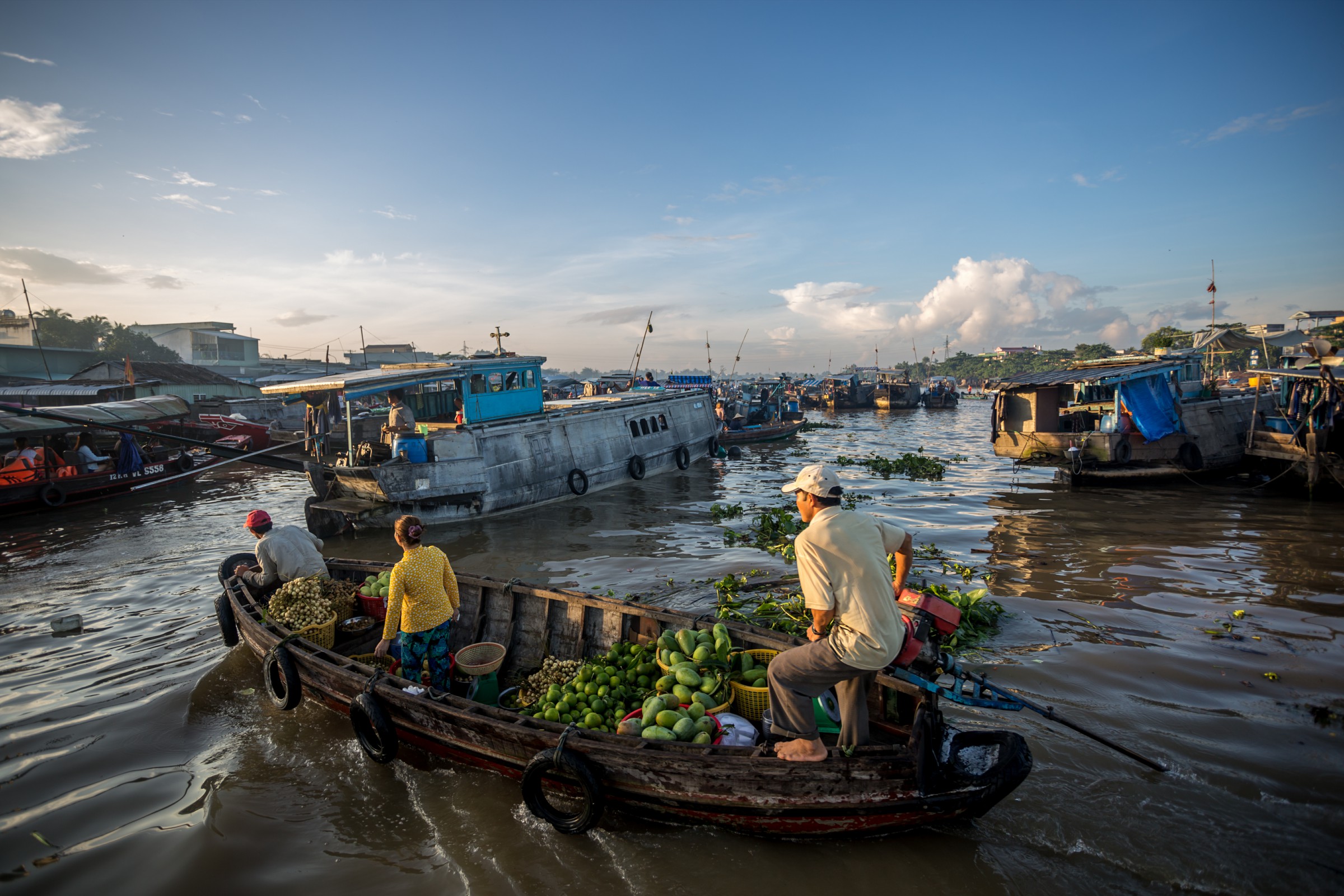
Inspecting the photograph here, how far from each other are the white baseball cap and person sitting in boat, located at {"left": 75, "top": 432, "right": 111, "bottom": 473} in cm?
2498

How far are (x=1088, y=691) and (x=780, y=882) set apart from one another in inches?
175

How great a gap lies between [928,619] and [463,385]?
14.2m

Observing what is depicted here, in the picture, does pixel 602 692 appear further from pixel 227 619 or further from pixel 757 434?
pixel 757 434

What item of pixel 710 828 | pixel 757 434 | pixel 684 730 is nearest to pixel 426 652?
pixel 684 730

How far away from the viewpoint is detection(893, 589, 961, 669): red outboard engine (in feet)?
15.4

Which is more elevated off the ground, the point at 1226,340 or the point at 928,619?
the point at 1226,340

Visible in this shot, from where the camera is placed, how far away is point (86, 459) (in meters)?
19.7

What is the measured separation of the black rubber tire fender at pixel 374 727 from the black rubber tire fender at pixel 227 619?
12.3 ft

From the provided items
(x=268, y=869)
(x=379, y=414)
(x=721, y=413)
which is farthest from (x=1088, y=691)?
(x=721, y=413)

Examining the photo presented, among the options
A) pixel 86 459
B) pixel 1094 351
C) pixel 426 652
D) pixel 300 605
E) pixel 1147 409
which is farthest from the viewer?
pixel 1094 351

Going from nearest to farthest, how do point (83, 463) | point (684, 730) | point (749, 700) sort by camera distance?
point (684, 730)
point (749, 700)
point (83, 463)

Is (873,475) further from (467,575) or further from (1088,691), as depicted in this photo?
(467,575)

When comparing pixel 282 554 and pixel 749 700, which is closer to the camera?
pixel 749 700

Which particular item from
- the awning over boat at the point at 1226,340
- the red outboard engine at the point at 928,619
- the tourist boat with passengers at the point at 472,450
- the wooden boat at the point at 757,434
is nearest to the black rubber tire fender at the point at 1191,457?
the awning over boat at the point at 1226,340
